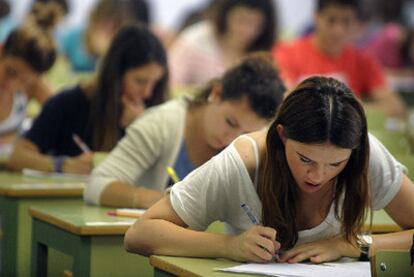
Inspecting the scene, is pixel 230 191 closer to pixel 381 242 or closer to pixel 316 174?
pixel 316 174

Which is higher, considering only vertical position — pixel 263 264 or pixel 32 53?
pixel 32 53

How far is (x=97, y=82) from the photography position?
170 inches

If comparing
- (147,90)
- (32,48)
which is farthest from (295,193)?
(32,48)

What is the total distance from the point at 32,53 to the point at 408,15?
256 inches

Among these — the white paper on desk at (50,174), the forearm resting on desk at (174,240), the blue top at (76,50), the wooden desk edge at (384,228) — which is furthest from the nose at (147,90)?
the blue top at (76,50)

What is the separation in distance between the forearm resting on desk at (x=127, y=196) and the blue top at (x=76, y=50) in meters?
4.62

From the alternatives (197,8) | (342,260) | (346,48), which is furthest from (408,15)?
(342,260)

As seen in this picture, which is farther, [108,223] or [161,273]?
[108,223]

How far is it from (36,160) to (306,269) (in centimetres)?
212

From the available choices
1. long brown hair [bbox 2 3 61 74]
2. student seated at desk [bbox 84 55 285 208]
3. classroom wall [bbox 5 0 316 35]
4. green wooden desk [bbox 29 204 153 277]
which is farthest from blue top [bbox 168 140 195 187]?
classroom wall [bbox 5 0 316 35]

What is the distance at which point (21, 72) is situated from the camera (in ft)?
16.6

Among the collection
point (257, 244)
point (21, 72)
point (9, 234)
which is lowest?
point (9, 234)

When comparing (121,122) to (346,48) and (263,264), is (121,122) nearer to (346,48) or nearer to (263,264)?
(263,264)

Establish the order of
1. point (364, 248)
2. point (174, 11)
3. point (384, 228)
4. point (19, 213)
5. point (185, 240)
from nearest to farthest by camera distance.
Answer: point (185, 240), point (364, 248), point (384, 228), point (19, 213), point (174, 11)
